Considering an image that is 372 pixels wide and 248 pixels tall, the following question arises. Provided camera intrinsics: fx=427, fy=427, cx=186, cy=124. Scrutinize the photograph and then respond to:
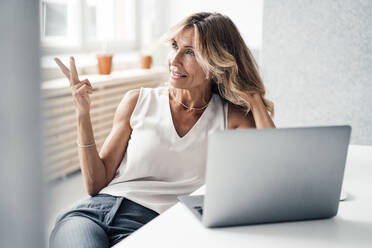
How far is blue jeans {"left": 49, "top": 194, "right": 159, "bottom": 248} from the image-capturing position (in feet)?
3.57

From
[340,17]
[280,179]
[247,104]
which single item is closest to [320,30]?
[340,17]

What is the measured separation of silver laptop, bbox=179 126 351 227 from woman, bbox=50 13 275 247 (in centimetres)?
48

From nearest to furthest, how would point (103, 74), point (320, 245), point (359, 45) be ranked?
point (320, 245)
point (359, 45)
point (103, 74)

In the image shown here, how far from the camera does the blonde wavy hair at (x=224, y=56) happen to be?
1477 mm

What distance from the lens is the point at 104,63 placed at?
3414mm

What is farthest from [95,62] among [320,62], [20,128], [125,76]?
[20,128]

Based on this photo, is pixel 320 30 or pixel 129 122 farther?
pixel 320 30

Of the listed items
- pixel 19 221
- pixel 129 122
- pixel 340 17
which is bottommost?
pixel 129 122

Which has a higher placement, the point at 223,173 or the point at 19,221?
the point at 19,221

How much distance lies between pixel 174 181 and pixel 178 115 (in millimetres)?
249

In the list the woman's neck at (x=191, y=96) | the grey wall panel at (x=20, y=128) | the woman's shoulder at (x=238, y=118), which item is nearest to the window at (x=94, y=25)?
the woman's neck at (x=191, y=96)

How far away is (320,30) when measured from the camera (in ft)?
6.87

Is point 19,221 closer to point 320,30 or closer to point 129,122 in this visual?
point 129,122

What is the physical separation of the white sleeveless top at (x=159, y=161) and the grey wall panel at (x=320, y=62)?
2.72ft
